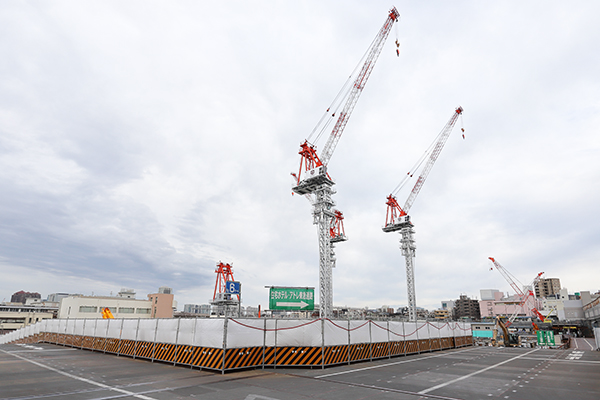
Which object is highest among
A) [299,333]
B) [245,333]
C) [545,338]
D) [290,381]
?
[245,333]

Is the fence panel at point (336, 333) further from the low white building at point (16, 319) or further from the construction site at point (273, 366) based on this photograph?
the low white building at point (16, 319)

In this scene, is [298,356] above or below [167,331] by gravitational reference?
below

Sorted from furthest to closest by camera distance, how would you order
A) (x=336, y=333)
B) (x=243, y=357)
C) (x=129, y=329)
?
(x=129, y=329), (x=336, y=333), (x=243, y=357)

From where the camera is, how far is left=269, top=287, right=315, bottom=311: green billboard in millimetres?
28992

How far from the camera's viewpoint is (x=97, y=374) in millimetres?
16672

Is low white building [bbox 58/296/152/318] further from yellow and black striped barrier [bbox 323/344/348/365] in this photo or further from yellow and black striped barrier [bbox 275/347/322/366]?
yellow and black striped barrier [bbox 323/344/348/365]

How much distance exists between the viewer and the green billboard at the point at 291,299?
28992mm

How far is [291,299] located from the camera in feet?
96.3

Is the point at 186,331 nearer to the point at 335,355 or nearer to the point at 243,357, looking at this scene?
the point at 243,357

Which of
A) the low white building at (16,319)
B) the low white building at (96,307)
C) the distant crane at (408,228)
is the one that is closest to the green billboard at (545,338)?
the distant crane at (408,228)

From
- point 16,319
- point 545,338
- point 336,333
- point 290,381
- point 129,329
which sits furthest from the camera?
point 16,319

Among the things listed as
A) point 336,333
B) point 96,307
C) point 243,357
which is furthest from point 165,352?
point 96,307

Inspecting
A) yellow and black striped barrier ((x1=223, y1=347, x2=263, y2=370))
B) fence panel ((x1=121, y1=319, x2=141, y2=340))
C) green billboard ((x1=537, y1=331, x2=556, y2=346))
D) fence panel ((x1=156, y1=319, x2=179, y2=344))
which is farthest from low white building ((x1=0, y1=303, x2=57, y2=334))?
green billboard ((x1=537, y1=331, x2=556, y2=346))

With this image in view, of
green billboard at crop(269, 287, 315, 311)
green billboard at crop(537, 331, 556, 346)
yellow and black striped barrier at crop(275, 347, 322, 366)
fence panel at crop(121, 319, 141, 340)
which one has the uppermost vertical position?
green billboard at crop(269, 287, 315, 311)
